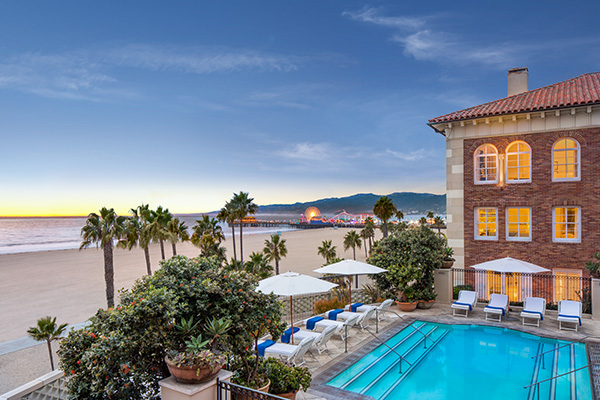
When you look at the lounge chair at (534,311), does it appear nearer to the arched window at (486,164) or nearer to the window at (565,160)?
the window at (565,160)

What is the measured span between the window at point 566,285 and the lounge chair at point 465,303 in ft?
14.6

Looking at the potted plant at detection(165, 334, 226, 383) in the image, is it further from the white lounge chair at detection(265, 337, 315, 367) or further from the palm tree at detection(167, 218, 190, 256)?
the palm tree at detection(167, 218, 190, 256)

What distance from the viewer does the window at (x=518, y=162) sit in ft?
63.5

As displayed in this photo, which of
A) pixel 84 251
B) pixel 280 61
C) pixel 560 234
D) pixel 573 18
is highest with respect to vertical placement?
pixel 280 61

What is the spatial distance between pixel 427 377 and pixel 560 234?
12509 mm

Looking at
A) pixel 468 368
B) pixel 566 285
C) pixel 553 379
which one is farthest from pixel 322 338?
pixel 566 285

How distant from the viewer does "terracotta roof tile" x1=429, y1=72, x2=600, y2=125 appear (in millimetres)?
18141

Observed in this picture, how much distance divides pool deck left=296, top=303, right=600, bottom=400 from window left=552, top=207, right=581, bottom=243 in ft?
13.8

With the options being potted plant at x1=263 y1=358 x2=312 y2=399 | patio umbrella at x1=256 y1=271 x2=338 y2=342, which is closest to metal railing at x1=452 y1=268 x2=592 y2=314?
patio umbrella at x1=256 y1=271 x2=338 y2=342

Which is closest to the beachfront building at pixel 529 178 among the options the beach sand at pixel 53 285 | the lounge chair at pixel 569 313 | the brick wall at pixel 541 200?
the brick wall at pixel 541 200

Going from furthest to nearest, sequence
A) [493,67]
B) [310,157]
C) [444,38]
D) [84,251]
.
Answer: [310,157]
[84,251]
[493,67]
[444,38]

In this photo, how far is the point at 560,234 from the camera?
1869 cm

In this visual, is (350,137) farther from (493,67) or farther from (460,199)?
(460,199)

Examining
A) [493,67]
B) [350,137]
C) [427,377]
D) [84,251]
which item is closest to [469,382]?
[427,377]
